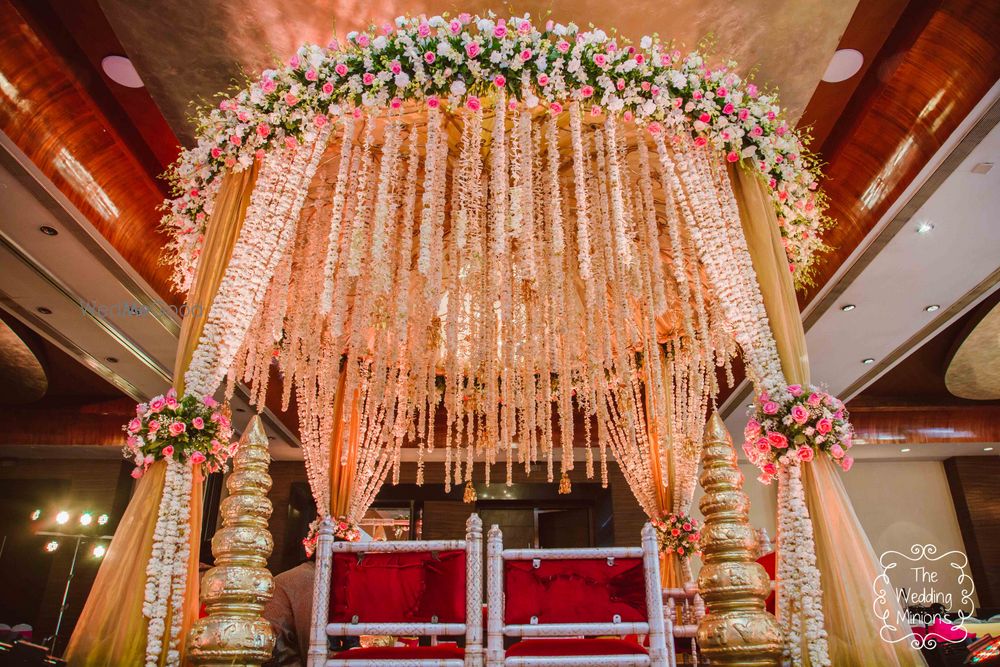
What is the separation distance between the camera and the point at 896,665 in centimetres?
272

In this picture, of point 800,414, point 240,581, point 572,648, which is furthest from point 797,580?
point 240,581

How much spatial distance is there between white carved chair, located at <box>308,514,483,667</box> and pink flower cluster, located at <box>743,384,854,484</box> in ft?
5.57

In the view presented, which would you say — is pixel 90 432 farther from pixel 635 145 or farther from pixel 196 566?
pixel 635 145

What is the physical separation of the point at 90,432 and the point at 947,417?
41.5 feet

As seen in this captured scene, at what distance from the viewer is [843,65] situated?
4.36 m

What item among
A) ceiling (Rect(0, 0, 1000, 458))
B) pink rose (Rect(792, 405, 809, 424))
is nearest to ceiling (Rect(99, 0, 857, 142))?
ceiling (Rect(0, 0, 1000, 458))

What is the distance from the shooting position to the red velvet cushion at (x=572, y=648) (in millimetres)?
2457

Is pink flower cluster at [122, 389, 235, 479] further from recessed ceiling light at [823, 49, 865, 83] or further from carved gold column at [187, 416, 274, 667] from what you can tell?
recessed ceiling light at [823, 49, 865, 83]

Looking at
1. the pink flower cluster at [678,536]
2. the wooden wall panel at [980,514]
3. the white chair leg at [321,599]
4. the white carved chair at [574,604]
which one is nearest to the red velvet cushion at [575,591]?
the white carved chair at [574,604]

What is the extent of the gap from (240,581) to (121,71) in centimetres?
371

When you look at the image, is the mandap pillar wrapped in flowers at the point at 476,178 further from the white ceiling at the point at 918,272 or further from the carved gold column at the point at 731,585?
the white ceiling at the point at 918,272

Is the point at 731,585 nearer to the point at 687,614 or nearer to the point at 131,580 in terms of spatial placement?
the point at 131,580

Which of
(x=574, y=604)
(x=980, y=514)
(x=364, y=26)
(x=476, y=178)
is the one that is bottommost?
(x=574, y=604)

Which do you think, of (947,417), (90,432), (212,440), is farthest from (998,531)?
(90,432)
